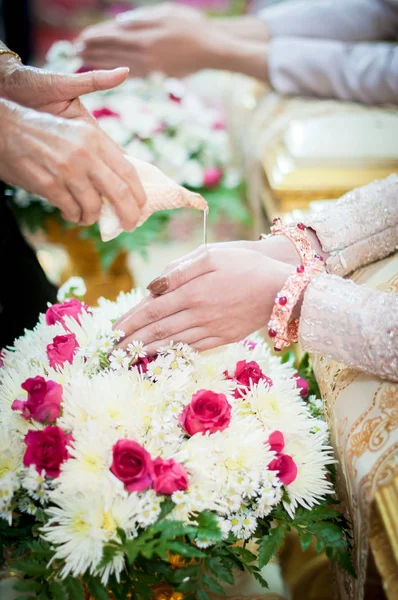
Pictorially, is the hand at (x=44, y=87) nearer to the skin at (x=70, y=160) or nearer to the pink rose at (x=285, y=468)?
the skin at (x=70, y=160)

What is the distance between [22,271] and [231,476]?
2.54 feet

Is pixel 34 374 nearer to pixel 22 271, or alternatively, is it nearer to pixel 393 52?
pixel 22 271

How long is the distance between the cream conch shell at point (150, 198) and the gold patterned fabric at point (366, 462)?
0.36m

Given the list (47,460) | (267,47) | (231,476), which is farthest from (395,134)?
(47,460)

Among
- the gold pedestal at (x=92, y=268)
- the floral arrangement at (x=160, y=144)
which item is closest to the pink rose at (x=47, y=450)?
the floral arrangement at (x=160, y=144)

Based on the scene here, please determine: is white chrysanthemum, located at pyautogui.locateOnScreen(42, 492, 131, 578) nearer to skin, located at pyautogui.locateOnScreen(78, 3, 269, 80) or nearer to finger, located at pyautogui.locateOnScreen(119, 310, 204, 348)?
finger, located at pyautogui.locateOnScreen(119, 310, 204, 348)

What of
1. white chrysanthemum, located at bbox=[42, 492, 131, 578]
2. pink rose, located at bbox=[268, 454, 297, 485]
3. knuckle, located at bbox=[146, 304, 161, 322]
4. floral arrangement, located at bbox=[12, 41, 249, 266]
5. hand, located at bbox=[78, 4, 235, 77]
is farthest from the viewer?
hand, located at bbox=[78, 4, 235, 77]

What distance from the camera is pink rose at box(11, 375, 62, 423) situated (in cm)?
75

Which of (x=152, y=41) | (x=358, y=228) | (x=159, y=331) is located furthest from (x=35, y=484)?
(x=152, y=41)

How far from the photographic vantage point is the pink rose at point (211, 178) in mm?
1711

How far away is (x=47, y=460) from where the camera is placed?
72 centimetres

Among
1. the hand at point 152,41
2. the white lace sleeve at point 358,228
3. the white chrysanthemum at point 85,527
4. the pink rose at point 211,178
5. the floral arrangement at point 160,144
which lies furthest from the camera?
the hand at point 152,41

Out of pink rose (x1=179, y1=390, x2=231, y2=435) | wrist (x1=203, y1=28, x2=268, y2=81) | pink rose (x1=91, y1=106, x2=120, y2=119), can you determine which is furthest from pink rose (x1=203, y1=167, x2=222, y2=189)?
pink rose (x1=179, y1=390, x2=231, y2=435)

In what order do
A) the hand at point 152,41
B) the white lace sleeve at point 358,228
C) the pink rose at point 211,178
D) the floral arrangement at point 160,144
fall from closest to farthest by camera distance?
the white lace sleeve at point 358,228 → the floral arrangement at point 160,144 → the pink rose at point 211,178 → the hand at point 152,41
